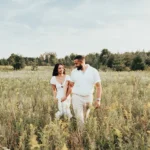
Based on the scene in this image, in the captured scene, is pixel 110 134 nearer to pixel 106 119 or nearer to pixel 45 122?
pixel 106 119

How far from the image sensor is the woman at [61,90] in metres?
5.43


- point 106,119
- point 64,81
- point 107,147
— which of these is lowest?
point 107,147

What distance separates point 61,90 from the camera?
5652 millimetres

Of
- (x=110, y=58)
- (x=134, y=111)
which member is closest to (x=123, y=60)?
(x=110, y=58)

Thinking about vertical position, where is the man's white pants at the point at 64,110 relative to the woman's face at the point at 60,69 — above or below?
below

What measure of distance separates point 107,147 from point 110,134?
224 mm

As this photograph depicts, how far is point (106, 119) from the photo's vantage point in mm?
4918

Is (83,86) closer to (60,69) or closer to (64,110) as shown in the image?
(64,110)

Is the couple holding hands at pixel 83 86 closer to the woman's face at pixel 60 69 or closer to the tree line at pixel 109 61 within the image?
the woman's face at pixel 60 69

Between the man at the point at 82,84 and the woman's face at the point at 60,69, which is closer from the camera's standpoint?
the man at the point at 82,84

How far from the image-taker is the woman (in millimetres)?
5426

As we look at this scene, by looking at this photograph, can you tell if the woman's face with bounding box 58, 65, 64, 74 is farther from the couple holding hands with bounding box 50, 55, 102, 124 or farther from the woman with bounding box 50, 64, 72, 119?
the couple holding hands with bounding box 50, 55, 102, 124

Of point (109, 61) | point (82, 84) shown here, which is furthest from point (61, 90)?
point (109, 61)

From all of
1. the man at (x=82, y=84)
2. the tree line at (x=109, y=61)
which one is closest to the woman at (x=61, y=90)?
the man at (x=82, y=84)
